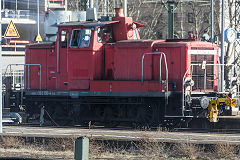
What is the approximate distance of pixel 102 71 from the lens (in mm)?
20203

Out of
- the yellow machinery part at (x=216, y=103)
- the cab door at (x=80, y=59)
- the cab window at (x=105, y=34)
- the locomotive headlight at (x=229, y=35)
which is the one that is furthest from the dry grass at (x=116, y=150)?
the locomotive headlight at (x=229, y=35)

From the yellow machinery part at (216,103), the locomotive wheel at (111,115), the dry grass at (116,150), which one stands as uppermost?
the yellow machinery part at (216,103)

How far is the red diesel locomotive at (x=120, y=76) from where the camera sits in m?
18.9

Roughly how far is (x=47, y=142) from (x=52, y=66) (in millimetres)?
5613

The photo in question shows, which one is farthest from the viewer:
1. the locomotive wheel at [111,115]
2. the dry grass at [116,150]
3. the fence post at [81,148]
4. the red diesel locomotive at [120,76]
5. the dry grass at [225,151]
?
the locomotive wheel at [111,115]

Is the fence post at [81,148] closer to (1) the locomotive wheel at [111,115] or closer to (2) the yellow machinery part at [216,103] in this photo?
(2) the yellow machinery part at [216,103]

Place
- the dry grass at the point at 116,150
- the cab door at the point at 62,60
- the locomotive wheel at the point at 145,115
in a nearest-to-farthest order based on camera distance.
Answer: the dry grass at the point at 116,150, the locomotive wheel at the point at 145,115, the cab door at the point at 62,60

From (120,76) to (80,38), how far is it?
6.12 ft

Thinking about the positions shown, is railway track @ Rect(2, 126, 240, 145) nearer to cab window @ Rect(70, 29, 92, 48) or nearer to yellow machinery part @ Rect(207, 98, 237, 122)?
yellow machinery part @ Rect(207, 98, 237, 122)

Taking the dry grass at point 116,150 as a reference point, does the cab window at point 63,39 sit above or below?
above

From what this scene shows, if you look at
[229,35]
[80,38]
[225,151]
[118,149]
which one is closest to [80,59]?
[80,38]

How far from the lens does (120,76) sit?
19.9m

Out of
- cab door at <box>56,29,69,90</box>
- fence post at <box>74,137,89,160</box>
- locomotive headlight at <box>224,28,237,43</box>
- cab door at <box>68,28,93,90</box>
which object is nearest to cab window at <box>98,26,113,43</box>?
cab door at <box>68,28,93,90</box>

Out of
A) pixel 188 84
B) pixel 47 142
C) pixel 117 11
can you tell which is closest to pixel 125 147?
pixel 47 142
